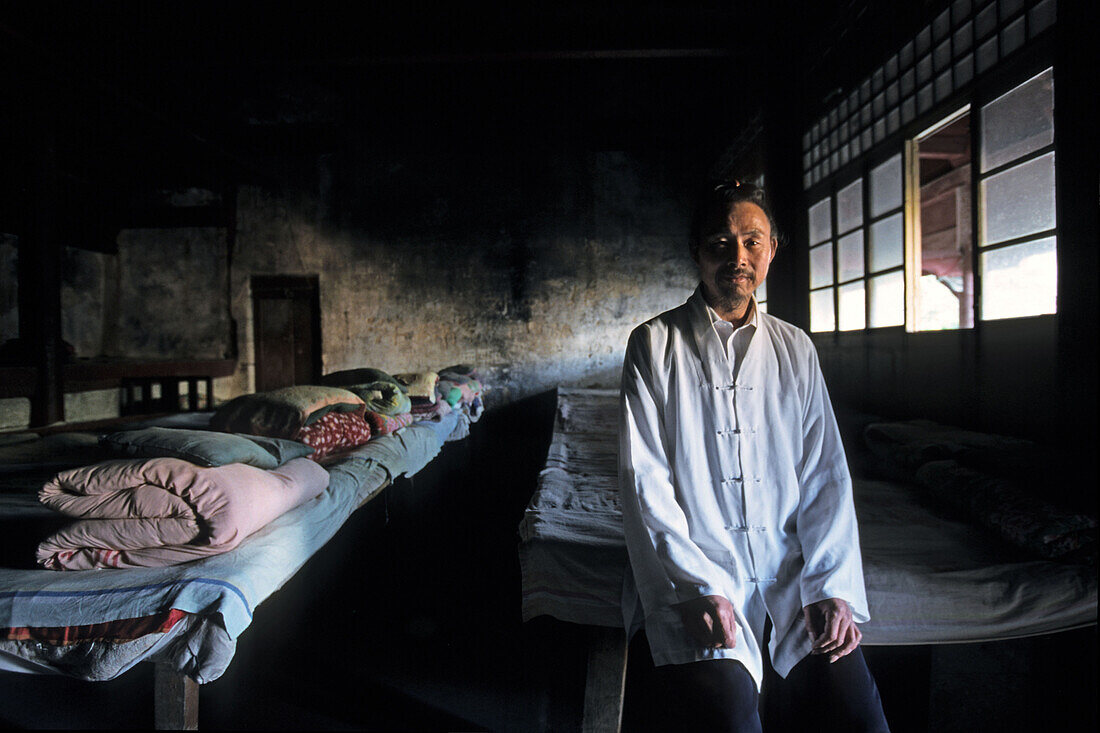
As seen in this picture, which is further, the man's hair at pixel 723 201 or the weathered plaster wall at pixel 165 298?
the weathered plaster wall at pixel 165 298

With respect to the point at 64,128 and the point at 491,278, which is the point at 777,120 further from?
the point at 64,128

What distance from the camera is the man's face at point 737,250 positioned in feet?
4.33

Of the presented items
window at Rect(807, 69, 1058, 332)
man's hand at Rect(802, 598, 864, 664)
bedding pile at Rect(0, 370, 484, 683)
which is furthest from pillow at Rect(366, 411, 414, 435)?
window at Rect(807, 69, 1058, 332)

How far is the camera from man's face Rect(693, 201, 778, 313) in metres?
1.32

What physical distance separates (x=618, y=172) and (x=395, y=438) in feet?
17.7

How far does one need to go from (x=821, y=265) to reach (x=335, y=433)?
3.43 meters

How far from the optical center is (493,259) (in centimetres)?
736

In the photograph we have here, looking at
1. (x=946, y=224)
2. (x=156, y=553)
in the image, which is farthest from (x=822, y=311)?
(x=946, y=224)

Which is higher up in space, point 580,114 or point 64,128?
point 580,114

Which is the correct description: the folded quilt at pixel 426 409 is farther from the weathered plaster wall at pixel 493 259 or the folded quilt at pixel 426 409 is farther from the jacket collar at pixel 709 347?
the jacket collar at pixel 709 347

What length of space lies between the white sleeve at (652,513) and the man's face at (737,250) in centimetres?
25

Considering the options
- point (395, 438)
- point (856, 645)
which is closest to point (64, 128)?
point (395, 438)

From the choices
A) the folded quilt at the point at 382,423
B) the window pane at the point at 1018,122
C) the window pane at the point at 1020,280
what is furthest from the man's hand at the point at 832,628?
the folded quilt at the point at 382,423

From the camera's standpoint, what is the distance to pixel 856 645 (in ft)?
3.82
